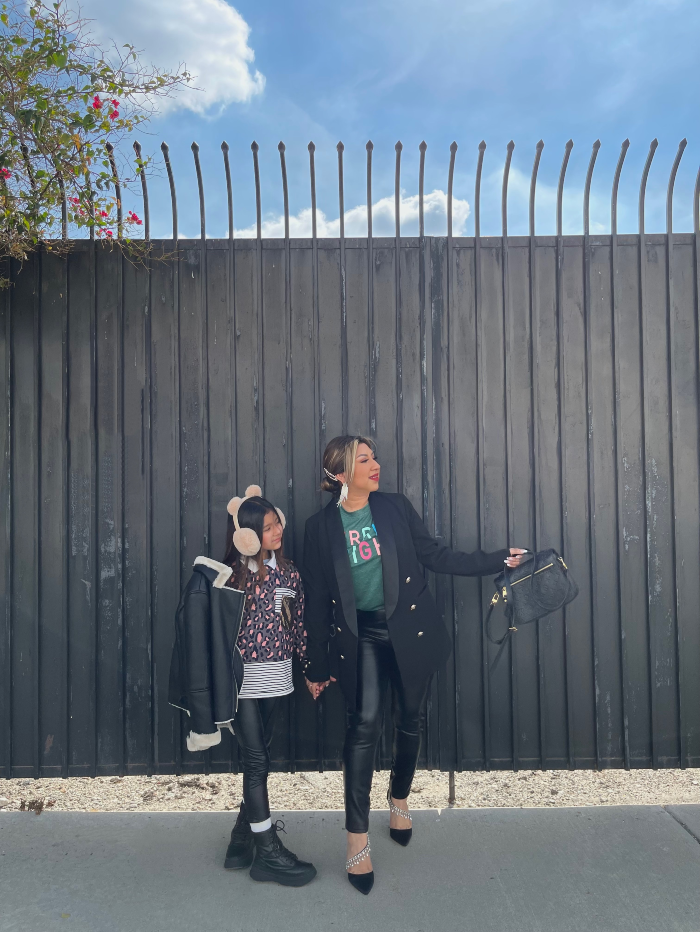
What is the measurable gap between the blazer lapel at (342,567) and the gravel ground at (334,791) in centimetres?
134

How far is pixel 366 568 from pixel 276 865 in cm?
143

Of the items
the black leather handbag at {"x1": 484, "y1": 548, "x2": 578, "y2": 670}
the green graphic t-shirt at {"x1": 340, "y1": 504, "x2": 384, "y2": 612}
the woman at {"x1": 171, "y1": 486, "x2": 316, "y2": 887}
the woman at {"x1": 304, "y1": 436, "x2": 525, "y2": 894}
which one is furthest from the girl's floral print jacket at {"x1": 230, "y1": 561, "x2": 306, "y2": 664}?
the black leather handbag at {"x1": 484, "y1": 548, "x2": 578, "y2": 670}

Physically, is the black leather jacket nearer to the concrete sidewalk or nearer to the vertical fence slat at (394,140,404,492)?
the concrete sidewalk

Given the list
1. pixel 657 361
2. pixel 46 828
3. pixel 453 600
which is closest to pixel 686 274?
pixel 657 361

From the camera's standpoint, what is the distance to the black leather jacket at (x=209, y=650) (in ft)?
8.93

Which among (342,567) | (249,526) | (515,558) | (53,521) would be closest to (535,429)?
(515,558)

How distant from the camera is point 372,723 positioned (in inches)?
112

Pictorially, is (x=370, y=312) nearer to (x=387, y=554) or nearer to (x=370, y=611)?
(x=387, y=554)

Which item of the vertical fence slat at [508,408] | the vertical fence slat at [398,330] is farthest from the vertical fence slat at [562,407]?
the vertical fence slat at [398,330]

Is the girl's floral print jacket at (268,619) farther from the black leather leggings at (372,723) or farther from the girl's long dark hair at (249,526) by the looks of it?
the black leather leggings at (372,723)

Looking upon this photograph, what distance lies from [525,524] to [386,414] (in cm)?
109

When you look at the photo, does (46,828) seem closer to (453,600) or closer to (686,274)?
(453,600)

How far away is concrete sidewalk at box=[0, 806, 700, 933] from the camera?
251cm

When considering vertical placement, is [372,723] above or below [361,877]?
above
